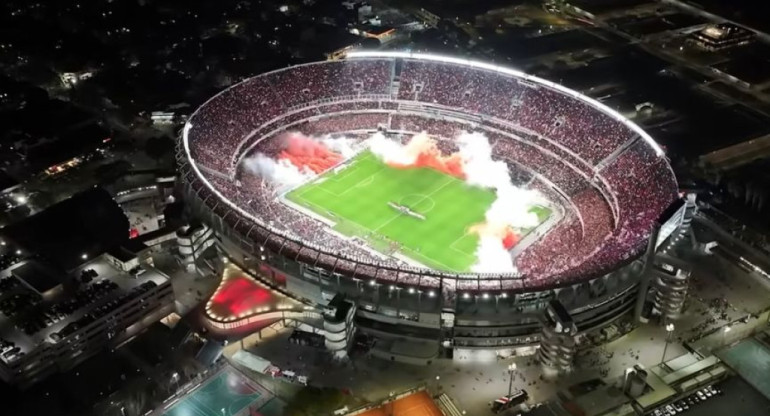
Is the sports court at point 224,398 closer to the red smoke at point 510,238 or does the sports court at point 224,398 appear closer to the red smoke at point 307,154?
the red smoke at point 510,238

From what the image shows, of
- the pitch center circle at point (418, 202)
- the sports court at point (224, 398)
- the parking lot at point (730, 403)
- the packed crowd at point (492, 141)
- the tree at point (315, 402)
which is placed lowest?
the tree at point (315, 402)

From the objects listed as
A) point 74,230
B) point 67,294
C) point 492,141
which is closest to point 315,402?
point 67,294

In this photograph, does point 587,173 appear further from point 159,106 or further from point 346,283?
point 159,106

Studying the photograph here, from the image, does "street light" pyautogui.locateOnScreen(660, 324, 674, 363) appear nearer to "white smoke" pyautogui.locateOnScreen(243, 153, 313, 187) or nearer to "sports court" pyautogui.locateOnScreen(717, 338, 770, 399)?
"sports court" pyautogui.locateOnScreen(717, 338, 770, 399)

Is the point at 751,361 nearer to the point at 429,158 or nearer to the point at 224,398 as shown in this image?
the point at 224,398

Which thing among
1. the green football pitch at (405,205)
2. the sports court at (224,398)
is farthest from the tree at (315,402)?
the green football pitch at (405,205)

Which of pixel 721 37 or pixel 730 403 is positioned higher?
pixel 721 37
